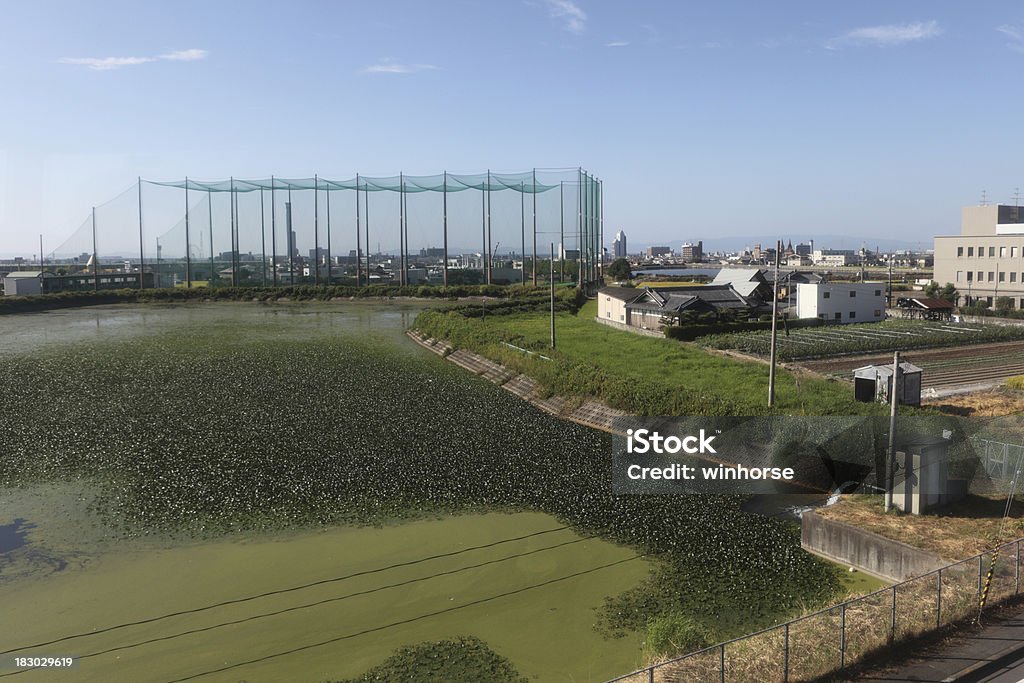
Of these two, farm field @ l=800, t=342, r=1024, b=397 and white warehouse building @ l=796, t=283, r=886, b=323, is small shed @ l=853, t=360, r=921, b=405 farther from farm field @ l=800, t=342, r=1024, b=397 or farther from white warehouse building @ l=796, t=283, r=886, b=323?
white warehouse building @ l=796, t=283, r=886, b=323

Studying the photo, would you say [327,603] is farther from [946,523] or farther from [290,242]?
[290,242]

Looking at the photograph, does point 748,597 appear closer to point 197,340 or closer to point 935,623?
point 935,623

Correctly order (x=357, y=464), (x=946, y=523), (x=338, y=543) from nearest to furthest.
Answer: (x=946, y=523), (x=338, y=543), (x=357, y=464)

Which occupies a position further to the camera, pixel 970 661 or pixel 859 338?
pixel 859 338

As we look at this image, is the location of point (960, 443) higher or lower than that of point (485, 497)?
higher

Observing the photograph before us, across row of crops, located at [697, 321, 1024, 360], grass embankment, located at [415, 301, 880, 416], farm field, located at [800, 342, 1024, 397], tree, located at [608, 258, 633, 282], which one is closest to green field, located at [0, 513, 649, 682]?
grass embankment, located at [415, 301, 880, 416]

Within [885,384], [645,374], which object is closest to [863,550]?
[885,384]

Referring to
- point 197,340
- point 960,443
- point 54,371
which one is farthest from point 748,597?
point 197,340

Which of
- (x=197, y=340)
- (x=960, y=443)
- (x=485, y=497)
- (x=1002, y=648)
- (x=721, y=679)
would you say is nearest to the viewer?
(x=721, y=679)
